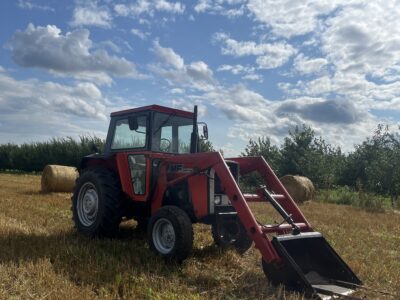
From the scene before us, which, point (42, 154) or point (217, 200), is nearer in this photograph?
point (217, 200)

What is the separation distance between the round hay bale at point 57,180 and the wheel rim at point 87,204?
28.9 feet

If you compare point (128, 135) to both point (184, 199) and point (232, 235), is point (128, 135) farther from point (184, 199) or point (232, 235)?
point (232, 235)

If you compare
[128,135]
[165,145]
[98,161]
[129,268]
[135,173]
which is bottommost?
[129,268]

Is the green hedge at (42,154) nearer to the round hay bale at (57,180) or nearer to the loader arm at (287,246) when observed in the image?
the round hay bale at (57,180)

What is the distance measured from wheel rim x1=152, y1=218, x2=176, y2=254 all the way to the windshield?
1.34m

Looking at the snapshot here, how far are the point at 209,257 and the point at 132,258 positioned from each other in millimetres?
1053

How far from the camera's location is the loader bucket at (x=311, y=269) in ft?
14.7

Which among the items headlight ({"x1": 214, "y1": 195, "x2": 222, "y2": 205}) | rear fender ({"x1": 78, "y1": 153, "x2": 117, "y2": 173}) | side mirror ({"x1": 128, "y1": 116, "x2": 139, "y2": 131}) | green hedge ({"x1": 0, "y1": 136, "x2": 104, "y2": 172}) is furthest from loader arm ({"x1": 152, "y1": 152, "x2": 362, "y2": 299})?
green hedge ({"x1": 0, "y1": 136, "x2": 104, "y2": 172})

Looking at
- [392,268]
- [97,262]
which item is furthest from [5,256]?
[392,268]

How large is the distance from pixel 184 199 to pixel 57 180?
10507 mm

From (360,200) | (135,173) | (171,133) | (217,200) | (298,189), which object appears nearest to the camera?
(217,200)

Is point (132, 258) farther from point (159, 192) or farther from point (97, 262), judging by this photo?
point (159, 192)

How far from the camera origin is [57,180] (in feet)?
51.4

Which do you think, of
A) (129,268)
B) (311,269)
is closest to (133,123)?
(129,268)
